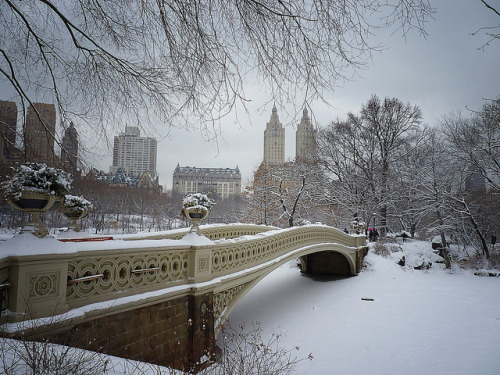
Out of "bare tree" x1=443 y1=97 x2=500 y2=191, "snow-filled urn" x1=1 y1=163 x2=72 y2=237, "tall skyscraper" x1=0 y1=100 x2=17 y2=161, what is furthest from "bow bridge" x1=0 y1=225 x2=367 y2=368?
→ "bare tree" x1=443 y1=97 x2=500 y2=191

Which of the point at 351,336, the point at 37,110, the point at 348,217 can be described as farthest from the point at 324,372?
the point at 348,217

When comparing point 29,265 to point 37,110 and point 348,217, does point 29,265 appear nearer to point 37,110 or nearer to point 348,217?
point 37,110

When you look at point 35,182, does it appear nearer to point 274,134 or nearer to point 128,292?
point 128,292

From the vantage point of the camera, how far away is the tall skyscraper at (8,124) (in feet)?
13.4

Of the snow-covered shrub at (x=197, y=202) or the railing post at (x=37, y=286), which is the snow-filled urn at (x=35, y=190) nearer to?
the railing post at (x=37, y=286)

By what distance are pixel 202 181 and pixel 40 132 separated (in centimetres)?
5952

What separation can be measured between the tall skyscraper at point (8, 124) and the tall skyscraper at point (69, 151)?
618 mm

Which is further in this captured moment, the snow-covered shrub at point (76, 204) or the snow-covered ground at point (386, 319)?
the snow-covered ground at point (386, 319)

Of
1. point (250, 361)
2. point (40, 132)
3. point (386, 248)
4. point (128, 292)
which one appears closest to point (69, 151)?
point (40, 132)

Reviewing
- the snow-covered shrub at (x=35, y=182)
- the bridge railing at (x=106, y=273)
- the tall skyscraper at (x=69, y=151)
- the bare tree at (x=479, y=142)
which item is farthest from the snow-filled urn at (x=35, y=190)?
the bare tree at (x=479, y=142)

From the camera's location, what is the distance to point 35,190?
10.5 ft

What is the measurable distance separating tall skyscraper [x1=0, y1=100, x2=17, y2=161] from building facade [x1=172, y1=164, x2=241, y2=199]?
5174cm

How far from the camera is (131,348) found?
4223 mm

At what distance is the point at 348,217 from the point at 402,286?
36.6ft
